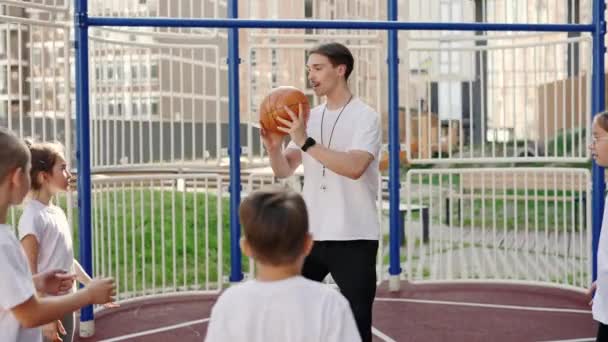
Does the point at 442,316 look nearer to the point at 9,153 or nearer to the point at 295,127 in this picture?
the point at 295,127

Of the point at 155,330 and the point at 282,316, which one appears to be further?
the point at 155,330

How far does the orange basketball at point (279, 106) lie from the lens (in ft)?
12.8

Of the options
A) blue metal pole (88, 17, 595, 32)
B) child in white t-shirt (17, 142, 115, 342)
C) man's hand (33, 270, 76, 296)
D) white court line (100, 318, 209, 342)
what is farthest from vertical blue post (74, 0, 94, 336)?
man's hand (33, 270, 76, 296)

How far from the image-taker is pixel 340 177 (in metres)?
3.82

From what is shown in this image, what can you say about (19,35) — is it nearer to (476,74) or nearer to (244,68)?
(244,68)

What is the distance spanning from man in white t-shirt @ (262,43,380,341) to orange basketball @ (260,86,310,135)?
43mm

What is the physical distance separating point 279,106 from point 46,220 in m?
1.22

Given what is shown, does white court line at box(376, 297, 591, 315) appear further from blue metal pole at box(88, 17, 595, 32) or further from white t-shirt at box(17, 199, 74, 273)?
white t-shirt at box(17, 199, 74, 273)

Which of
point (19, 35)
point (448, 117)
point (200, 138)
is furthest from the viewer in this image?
point (448, 117)

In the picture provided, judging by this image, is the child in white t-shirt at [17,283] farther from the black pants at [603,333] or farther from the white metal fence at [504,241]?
the white metal fence at [504,241]

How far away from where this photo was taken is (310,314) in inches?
82.0

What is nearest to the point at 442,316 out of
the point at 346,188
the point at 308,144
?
the point at 346,188

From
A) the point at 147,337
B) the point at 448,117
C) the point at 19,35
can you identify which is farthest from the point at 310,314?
the point at 448,117

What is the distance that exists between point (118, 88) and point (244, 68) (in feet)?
5.15
